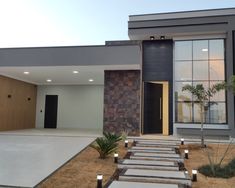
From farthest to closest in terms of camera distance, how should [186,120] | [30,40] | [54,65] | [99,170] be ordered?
[30,40], [186,120], [54,65], [99,170]

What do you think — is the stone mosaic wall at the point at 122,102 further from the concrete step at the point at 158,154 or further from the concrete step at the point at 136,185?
the concrete step at the point at 136,185

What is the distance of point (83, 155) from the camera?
7.38 metres

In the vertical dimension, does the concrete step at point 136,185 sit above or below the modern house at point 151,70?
below

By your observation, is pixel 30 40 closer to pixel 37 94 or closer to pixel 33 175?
pixel 37 94

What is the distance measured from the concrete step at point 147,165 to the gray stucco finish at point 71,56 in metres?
4.67

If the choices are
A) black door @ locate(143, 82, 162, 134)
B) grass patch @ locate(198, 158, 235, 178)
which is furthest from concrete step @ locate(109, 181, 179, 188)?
black door @ locate(143, 82, 162, 134)

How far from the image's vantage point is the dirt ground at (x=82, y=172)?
4820 mm

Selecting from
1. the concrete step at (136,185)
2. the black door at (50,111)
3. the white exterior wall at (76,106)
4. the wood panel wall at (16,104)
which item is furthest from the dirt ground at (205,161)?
the black door at (50,111)

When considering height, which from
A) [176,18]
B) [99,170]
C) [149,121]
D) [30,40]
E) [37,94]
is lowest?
[99,170]

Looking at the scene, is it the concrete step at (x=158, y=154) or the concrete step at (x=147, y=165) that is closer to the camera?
the concrete step at (x=147, y=165)

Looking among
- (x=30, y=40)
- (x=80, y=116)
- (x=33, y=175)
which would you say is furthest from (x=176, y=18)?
(x=30, y=40)

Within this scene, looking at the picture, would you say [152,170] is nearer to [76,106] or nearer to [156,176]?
[156,176]

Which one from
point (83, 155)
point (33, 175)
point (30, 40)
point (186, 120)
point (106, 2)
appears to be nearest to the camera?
point (33, 175)

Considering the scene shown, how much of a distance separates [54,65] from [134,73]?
3640 millimetres
